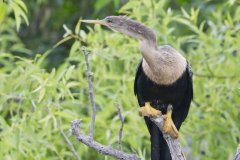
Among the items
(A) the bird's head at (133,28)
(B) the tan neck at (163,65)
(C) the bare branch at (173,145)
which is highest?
(A) the bird's head at (133,28)

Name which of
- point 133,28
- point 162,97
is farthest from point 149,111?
point 133,28

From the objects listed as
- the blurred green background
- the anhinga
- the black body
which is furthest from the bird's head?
the blurred green background

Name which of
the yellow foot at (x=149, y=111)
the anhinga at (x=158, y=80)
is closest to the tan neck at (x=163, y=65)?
the anhinga at (x=158, y=80)

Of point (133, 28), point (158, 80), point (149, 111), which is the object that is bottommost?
point (149, 111)

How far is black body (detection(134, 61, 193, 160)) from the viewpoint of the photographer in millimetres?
4203

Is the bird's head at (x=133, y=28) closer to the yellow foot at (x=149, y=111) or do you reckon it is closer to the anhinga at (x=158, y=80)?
the anhinga at (x=158, y=80)

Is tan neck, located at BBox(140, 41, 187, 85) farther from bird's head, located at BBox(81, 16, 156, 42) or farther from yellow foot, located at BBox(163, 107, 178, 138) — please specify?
yellow foot, located at BBox(163, 107, 178, 138)

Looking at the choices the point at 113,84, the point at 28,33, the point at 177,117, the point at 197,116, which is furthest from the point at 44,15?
the point at 177,117

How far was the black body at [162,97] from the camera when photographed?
4203mm

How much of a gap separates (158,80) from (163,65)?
0.09 meters

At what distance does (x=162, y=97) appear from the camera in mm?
4246

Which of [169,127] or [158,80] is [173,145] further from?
[158,80]

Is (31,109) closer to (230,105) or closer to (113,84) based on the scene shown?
(113,84)

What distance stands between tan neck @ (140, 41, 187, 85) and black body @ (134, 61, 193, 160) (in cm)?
4
